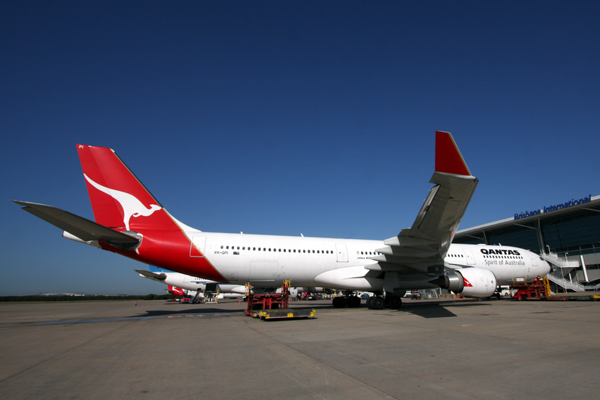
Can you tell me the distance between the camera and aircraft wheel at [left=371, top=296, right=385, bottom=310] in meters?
15.1

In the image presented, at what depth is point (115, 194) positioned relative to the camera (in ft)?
43.1

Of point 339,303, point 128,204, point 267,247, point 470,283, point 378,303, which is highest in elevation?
point 128,204

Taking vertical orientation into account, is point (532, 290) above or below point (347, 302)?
above

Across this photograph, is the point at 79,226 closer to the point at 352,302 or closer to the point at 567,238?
the point at 352,302

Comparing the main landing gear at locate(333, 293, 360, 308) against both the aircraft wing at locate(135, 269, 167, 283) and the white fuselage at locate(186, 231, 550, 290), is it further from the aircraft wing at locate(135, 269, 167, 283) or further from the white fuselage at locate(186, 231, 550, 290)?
the aircraft wing at locate(135, 269, 167, 283)

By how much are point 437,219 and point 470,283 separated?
4424 millimetres

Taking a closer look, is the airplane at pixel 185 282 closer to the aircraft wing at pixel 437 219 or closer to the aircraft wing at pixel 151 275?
the aircraft wing at pixel 151 275

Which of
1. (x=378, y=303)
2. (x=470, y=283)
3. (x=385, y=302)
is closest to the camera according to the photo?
(x=470, y=283)

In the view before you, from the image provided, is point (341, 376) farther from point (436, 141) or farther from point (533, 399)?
point (436, 141)

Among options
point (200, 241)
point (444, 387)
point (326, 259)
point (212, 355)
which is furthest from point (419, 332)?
point (200, 241)

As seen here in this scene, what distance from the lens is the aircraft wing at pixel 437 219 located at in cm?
884

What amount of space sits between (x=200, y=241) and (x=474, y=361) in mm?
11529

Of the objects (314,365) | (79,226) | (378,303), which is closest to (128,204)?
(79,226)

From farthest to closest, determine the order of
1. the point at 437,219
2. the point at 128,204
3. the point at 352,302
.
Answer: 1. the point at 352,302
2. the point at 128,204
3. the point at 437,219
